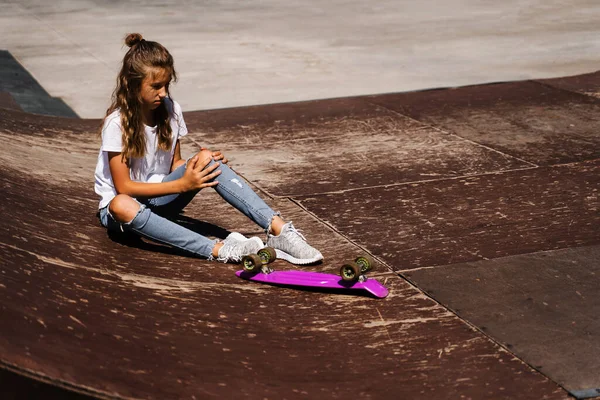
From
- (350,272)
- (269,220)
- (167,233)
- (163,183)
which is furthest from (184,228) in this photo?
(350,272)

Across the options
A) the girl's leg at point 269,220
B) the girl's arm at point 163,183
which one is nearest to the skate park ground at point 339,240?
the girl's leg at point 269,220

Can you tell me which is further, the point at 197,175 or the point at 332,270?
the point at 332,270

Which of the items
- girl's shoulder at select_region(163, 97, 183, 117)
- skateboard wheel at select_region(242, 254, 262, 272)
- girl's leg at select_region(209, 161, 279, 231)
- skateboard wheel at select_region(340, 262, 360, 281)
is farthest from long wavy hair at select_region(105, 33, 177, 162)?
skateboard wheel at select_region(340, 262, 360, 281)

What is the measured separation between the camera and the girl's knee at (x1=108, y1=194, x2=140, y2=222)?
498cm

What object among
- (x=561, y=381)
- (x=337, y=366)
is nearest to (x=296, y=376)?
(x=337, y=366)

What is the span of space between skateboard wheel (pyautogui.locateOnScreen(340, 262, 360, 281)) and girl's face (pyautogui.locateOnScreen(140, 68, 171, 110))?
144 centimetres

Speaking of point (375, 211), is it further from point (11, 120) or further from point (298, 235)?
point (11, 120)

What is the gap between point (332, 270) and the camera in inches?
201

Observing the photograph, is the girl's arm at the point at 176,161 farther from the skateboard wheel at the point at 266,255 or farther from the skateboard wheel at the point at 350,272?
the skateboard wheel at the point at 350,272

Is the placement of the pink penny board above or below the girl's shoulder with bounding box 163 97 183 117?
below

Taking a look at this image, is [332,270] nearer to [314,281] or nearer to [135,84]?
[314,281]

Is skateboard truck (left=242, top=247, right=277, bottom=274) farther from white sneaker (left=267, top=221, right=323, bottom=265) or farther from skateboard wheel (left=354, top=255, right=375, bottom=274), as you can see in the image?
skateboard wheel (left=354, top=255, right=375, bottom=274)

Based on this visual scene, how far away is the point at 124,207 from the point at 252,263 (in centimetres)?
83

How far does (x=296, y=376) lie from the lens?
3777mm
